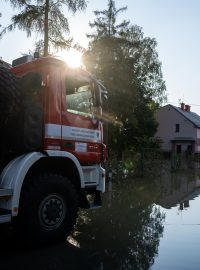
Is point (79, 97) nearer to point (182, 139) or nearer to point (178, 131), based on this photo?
point (182, 139)

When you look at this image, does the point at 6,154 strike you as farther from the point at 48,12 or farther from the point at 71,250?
the point at 48,12

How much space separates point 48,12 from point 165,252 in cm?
1402

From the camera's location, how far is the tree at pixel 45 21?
57.3 ft

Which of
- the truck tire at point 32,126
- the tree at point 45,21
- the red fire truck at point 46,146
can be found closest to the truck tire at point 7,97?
the red fire truck at point 46,146

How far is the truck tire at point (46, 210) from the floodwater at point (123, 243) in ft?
0.68

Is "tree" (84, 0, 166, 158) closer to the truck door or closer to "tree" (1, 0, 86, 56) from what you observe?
"tree" (1, 0, 86, 56)

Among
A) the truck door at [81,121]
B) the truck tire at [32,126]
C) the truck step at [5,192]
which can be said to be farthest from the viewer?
the truck door at [81,121]

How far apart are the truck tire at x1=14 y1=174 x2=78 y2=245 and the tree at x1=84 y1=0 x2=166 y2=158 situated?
17.2m

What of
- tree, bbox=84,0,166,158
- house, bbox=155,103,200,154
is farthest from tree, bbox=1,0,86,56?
house, bbox=155,103,200,154

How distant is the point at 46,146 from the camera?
6293mm

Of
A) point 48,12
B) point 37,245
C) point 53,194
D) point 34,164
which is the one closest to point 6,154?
point 34,164

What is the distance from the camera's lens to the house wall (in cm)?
6047

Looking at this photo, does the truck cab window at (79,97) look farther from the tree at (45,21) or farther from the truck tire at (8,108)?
the tree at (45,21)

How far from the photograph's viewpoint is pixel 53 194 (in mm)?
6293
